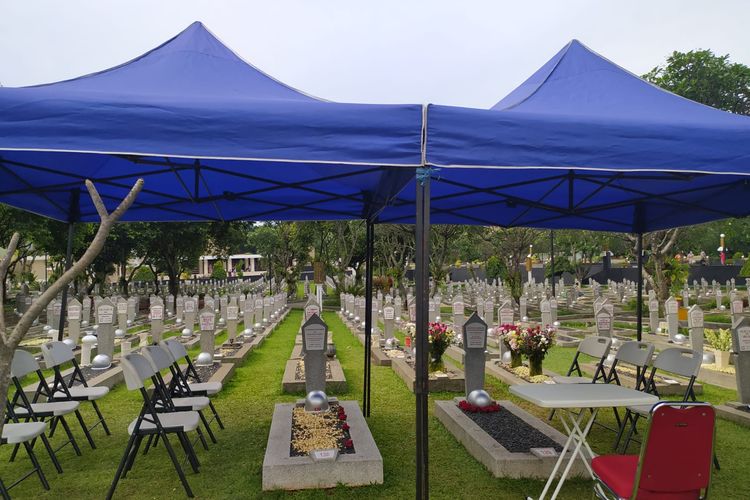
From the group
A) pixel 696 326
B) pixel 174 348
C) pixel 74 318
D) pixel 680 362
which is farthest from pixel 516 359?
pixel 74 318

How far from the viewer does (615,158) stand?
9.78ft

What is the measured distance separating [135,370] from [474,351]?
3962 mm

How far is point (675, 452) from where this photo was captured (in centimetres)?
236

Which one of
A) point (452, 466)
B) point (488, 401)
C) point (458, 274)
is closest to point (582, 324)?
point (488, 401)

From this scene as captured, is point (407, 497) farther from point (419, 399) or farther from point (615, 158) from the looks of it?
point (615, 158)

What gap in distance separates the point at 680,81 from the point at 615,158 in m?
19.9

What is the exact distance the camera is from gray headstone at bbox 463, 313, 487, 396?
247 inches

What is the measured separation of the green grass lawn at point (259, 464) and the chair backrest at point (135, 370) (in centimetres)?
87

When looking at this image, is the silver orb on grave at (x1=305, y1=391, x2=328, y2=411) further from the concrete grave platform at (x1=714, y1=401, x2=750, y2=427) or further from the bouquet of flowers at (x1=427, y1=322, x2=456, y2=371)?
the concrete grave platform at (x1=714, y1=401, x2=750, y2=427)

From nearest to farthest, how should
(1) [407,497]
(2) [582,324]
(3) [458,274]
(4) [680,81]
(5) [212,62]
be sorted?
(1) [407,497]
(5) [212,62]
(2) [582,324]
(4) [680,81]
(3) [458,274]

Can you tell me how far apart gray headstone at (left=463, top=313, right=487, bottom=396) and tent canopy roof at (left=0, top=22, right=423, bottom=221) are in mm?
1926

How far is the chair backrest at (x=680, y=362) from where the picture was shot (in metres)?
3.93

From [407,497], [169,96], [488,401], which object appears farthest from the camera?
[488,401]

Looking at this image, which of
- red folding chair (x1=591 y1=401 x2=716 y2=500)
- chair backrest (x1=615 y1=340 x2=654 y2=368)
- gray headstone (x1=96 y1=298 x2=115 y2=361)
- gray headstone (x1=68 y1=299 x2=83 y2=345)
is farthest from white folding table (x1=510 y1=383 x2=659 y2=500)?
gray headstone (x1=68 y1=299 x2=83 y2=345)
